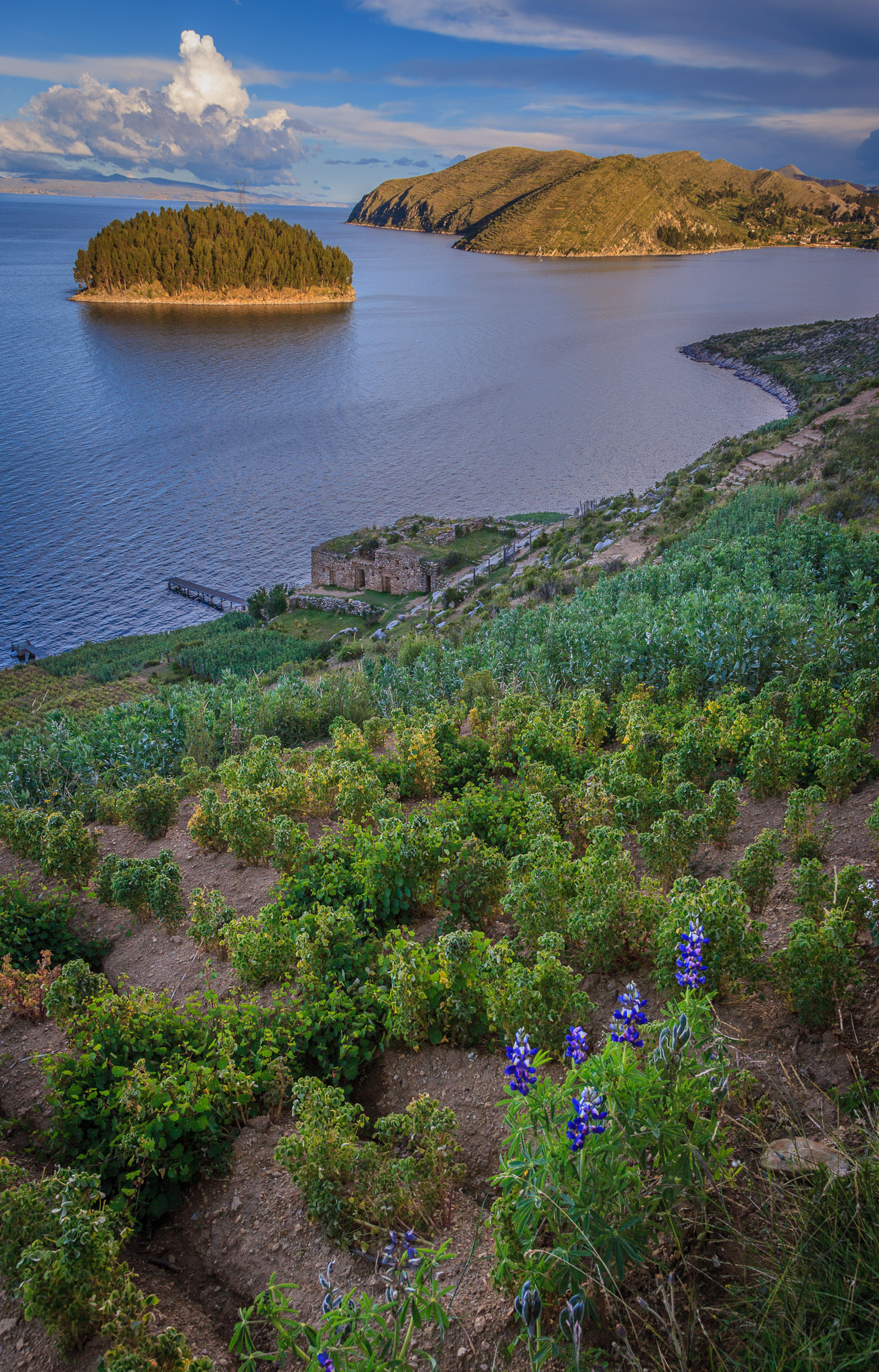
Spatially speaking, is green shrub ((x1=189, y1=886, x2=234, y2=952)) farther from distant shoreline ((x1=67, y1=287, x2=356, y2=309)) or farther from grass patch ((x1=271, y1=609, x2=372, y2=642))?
distant shoreline ((x1=67, y1=287, x2=356, y2=309))

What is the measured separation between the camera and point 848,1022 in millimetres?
3832

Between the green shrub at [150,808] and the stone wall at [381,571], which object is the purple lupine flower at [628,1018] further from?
the stone wall at [381,571]

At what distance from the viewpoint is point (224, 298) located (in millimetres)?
126500

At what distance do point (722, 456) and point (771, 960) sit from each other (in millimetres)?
39122

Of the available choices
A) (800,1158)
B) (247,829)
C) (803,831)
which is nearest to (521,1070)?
(800,1158)

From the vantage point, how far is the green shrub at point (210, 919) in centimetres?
585

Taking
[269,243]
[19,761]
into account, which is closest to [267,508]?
[19,761]

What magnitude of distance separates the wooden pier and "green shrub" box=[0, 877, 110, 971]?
34.7m

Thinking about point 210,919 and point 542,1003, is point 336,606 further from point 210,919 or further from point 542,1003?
point 542,1003

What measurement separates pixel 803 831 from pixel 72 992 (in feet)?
17.8

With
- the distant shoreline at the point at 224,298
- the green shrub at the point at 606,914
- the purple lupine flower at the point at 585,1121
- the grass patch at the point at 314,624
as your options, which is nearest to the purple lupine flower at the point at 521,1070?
the purple lupine flower at the point at 585,1121

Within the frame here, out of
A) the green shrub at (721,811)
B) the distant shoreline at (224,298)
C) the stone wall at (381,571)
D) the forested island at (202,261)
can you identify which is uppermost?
the forested island at (202,261)

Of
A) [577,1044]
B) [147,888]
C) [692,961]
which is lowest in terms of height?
[147,888]

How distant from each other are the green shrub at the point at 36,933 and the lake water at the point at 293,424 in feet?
113
